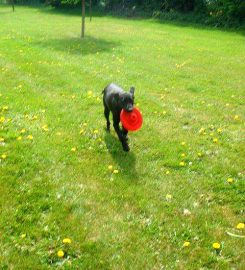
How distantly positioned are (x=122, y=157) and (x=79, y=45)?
12.0 metres

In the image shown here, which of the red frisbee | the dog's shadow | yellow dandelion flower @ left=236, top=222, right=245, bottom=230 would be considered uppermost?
the red frisbee

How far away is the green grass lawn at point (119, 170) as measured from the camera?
4.55 m

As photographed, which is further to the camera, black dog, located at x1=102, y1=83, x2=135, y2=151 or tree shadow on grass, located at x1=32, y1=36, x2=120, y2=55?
tree shadow on grass, located at x1=32, y1=36, x2=120, y2=55

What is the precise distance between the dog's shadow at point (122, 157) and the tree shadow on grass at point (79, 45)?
9.37 metres

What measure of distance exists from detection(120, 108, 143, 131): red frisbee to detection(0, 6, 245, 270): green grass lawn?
0.68 meters

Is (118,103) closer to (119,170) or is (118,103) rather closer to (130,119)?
(130,119)

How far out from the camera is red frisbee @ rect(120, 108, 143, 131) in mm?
6465

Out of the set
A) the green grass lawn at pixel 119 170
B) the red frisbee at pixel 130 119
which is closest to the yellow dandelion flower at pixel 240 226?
the green grass lawn at pixel 119 170

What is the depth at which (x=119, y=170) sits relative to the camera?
636 centimetres

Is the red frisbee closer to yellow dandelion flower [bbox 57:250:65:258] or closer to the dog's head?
the dog's head

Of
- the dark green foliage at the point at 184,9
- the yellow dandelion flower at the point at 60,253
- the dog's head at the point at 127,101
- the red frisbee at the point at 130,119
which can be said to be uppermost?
the dark green foliage at the point at 184,9

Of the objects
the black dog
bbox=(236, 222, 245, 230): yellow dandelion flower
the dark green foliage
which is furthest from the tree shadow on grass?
bbox=(236, 222, 245, 230): yellow dandelion flower

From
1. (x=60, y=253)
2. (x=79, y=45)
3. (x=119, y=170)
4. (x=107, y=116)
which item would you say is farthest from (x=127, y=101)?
(x=79, y=45)

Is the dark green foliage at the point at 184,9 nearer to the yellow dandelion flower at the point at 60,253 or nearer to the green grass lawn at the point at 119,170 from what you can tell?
the green grass lawn at the point at 119,170
